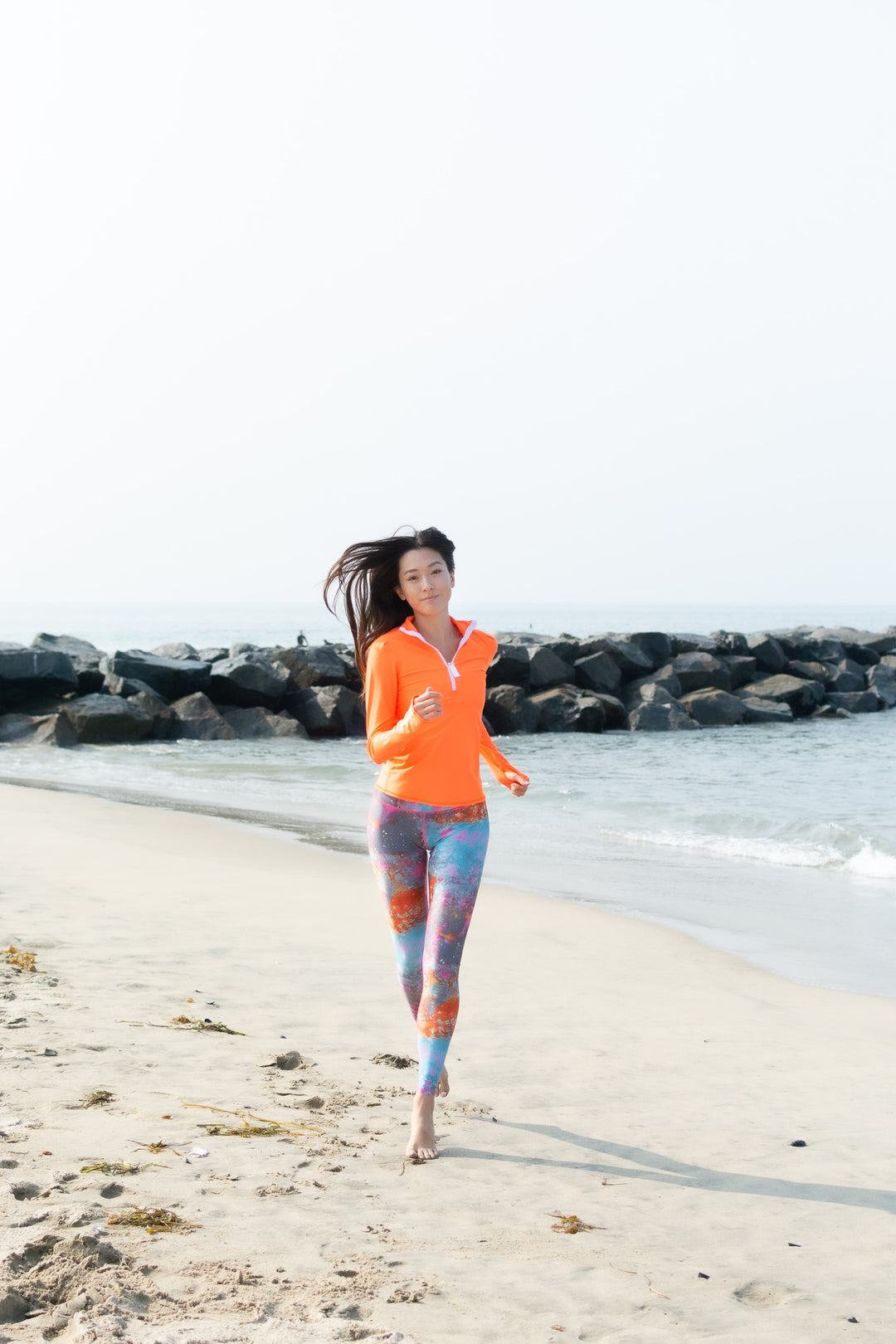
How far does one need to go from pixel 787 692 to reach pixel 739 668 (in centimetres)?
149

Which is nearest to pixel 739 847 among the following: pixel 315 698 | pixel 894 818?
pixel 894 818

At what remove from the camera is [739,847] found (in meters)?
11.8

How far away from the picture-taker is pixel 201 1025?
4695mm

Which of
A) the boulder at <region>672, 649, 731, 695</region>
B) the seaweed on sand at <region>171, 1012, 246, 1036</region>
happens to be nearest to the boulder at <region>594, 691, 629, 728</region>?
the boulder at <region>672, 649, 731, 695</region>

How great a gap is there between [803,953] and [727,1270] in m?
4.86

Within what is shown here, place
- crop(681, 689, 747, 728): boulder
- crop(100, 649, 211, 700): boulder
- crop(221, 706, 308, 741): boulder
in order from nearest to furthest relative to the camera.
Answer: crop(221, 706, 308, 741): boulder < crop(100, 649, 211, 700): boulder < crop(681, 689, 747, 728): boulder

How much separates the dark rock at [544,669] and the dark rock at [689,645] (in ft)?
17.6

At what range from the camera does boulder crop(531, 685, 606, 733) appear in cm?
2341

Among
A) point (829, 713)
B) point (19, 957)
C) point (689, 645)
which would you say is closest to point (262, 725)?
point (689, 645)

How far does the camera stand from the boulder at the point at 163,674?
22406mm

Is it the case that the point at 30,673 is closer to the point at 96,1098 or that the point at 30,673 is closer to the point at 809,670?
the point at 96,1098

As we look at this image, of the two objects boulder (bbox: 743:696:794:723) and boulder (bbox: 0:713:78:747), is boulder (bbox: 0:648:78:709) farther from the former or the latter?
boulder (bbox: 743:696:794:723)

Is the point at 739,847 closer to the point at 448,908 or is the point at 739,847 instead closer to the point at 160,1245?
the point at 448,908

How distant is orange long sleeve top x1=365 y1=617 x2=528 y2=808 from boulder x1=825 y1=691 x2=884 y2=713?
91.8 feet
